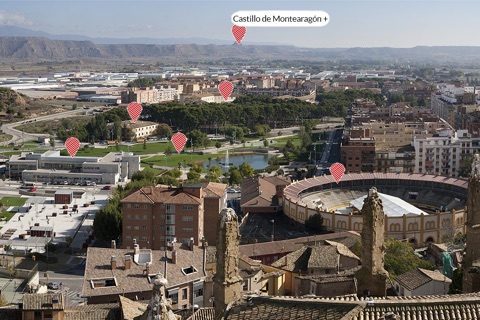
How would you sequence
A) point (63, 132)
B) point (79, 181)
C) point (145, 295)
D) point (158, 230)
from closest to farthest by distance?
point (145, 295) < point (158, 230) < point (79, 181) < point (63, 132)

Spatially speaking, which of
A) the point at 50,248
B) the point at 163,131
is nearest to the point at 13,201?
the point at 50,248

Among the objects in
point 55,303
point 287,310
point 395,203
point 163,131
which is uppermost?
point 287,310

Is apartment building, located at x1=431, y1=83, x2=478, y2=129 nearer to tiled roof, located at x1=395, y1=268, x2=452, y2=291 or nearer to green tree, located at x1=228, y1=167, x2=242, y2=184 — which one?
green tree, located at x1=228, y1=167, x2=242, y2=184

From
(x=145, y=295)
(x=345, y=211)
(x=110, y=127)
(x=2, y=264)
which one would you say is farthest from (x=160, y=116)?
(x=145, y=295)

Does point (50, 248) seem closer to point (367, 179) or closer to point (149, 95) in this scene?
point (367, 179)

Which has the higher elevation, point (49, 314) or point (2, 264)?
point (49, 314)

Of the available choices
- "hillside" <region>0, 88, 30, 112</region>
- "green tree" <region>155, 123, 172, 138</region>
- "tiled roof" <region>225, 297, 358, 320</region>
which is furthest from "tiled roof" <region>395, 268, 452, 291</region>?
"hillside" <region>0, 88, 30, 112</region>

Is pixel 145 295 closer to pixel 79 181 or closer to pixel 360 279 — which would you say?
pixel 360 279
